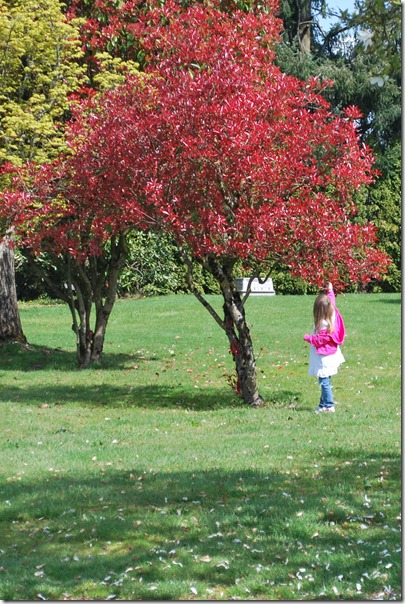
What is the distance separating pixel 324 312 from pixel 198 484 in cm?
405

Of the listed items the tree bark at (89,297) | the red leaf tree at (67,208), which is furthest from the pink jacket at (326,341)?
the tree bark at (89,297)

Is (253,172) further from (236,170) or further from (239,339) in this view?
(239,339)

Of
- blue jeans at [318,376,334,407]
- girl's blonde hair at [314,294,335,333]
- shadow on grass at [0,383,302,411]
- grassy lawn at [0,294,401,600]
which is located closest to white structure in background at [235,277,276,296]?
grassy lawn at [0,294,401,600]

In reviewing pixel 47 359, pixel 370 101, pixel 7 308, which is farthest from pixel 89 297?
pixel 370 101

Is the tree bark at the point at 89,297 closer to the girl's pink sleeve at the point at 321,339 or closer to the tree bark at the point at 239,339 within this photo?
the tree bark at the point at 239,339

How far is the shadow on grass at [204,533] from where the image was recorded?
4.73 metres

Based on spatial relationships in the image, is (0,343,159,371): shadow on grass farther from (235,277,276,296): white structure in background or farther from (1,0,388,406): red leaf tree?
(235,277,276,296): white structure in background

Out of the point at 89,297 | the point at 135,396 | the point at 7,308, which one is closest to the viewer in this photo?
the point at 135,396

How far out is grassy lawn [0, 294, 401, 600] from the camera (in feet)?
15.9

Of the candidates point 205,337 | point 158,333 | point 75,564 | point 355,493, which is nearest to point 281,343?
point 205,337

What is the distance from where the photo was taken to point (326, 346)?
10.3 metres

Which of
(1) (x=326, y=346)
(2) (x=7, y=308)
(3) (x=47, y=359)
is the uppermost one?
(2) (x=7, y=308)

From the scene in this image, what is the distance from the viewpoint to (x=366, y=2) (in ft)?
21.9

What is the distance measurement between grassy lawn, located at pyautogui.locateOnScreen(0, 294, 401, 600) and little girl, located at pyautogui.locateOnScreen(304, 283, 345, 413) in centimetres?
30
